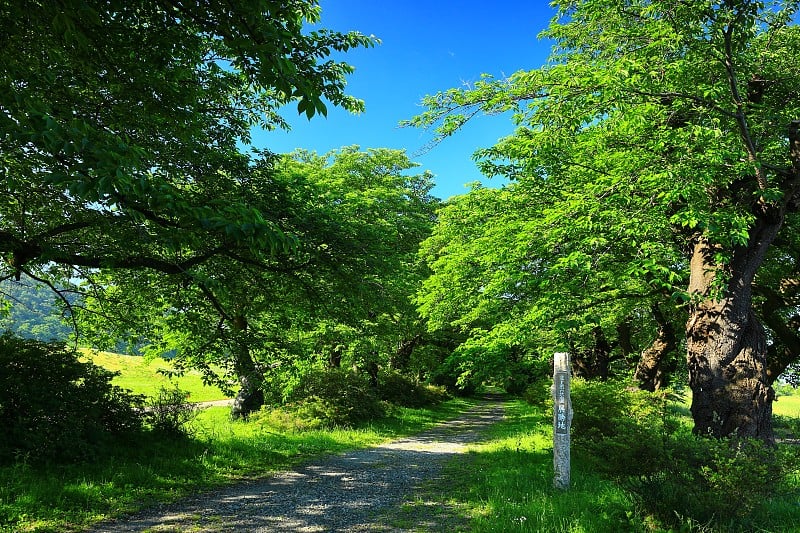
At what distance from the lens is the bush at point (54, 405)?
7172mm

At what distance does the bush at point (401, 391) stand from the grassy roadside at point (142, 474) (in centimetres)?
1065

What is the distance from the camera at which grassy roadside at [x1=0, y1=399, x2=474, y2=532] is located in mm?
5871

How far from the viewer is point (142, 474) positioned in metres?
7.59

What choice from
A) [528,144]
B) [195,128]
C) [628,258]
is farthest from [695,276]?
[195,128]

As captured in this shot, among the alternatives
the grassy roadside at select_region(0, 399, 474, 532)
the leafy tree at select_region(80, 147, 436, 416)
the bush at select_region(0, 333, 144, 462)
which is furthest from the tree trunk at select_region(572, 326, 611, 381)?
the bush at select_region(0, 333, 144, 462)

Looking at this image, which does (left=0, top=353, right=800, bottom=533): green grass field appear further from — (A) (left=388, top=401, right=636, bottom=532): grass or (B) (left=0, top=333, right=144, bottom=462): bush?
(B) (left=0, top=333, right=144, bottom=462): bush

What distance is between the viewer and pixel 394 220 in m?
23.7

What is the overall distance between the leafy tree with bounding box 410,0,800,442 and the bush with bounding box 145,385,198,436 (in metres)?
8.28

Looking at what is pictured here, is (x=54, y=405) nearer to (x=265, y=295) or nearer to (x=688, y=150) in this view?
(x=265, y=295)

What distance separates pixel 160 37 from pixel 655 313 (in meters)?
16.2

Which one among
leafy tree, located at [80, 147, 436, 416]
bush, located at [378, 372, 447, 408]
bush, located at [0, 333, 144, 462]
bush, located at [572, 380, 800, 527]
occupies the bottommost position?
bush, located at [378, 372, 447, 408]

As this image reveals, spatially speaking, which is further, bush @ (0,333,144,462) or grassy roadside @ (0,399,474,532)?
bush @ (0,333,144,462)

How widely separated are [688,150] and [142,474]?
10690 millimetres

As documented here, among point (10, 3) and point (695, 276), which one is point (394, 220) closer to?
point (695, 276)
